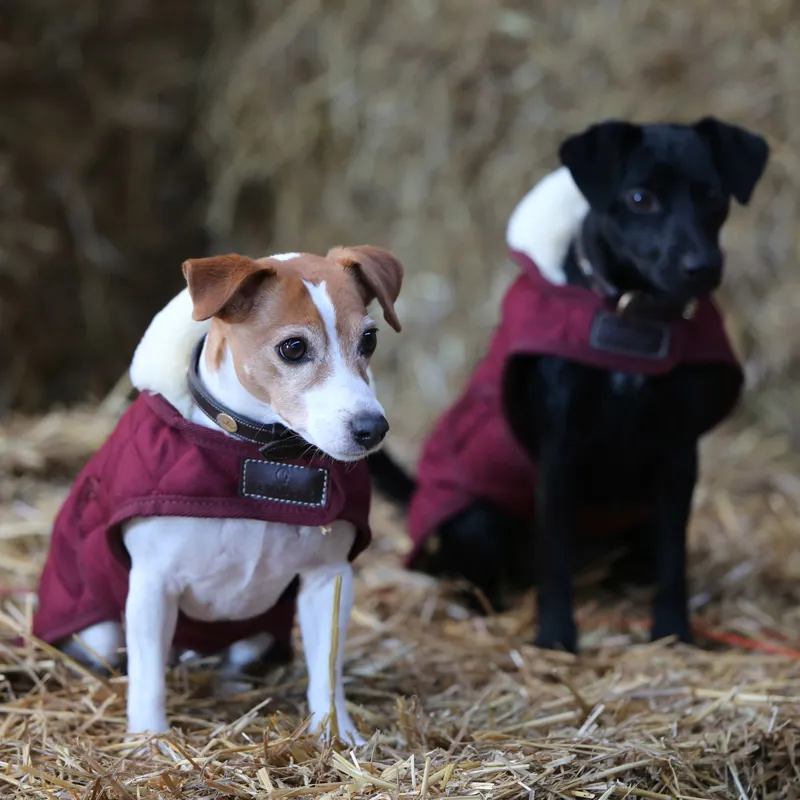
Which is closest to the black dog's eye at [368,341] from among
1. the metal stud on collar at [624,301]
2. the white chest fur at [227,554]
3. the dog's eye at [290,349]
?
the dog's eye at [290,349]

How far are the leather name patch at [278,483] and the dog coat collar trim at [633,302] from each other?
3.11ft

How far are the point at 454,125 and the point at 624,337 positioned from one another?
2071 mm

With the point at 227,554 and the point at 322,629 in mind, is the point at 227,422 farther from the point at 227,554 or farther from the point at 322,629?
the point at 322,629

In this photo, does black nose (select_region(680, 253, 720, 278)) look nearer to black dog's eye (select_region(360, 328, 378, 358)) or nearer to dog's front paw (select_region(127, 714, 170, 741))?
black dog's eye (select_region(360, 328, 378, 358))

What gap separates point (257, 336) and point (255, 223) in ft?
11.2

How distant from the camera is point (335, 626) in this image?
6.91 ft

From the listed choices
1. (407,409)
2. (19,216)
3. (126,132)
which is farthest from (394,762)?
(126,132)

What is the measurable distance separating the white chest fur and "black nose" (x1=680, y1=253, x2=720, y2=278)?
90cm

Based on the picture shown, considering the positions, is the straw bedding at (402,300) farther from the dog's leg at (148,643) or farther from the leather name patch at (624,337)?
the leather name patch at (624,337)

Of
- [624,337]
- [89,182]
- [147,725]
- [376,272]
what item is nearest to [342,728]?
[147,725]

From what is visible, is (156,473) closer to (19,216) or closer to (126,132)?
(19,216)

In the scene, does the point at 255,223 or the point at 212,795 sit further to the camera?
the point at 255,223

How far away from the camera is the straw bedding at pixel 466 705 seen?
188 cm

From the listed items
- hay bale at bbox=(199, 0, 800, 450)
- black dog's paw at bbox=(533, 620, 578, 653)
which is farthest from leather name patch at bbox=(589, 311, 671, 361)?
hay bale at bbox=(199, 0, 800, 450)
